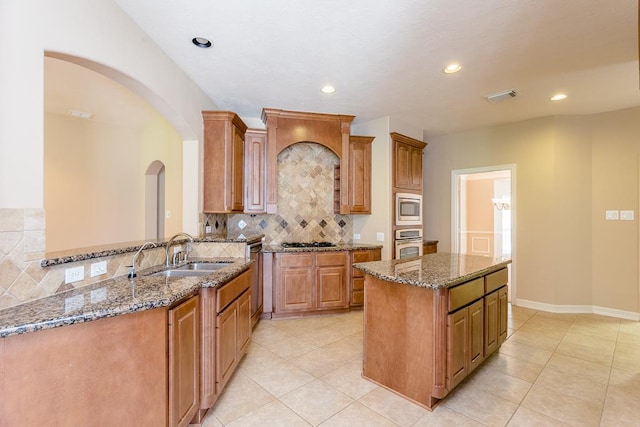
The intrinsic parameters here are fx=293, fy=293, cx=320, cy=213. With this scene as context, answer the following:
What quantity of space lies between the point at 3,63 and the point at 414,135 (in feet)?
15.0

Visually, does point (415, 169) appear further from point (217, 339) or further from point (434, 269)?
point (217, 339)

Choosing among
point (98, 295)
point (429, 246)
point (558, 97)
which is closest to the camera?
point (98, 295)

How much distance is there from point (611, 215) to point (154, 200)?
23.1 ft

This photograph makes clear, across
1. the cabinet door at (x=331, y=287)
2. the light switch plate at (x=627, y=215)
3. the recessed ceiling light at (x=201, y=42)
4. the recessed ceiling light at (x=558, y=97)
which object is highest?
the recessed ceiling light at (x=201, y=42)

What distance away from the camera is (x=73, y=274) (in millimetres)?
1687

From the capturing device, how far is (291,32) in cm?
231

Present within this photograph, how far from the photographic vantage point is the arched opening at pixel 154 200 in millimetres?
5105

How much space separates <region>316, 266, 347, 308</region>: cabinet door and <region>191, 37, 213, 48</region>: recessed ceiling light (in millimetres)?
2697

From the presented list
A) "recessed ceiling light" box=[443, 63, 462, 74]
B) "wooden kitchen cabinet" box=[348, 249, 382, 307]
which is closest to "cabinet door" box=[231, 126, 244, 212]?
"wooden kitchen cabinet" box=[348, 249, 382, 307]

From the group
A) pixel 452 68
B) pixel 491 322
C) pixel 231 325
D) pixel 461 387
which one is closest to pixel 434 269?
pixel 491 322

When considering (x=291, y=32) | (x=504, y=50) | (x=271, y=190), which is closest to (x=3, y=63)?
(x=291, y=32)

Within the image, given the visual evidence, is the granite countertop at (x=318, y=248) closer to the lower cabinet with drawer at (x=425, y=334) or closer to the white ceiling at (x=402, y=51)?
the lower cabinet with drawer at (x=425, y=334)

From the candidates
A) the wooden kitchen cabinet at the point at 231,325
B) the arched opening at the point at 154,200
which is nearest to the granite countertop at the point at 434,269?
the wooden kitchen cabinet at the point at 231,325

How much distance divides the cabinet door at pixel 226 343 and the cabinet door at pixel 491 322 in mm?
2044
